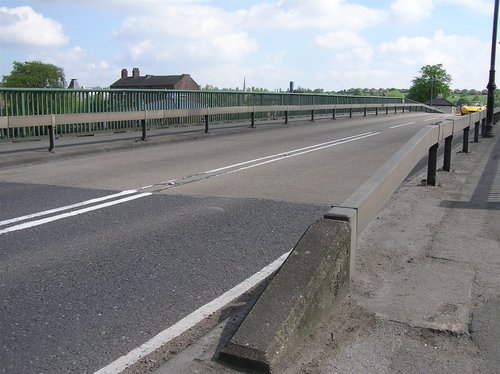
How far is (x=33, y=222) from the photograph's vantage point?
653cm

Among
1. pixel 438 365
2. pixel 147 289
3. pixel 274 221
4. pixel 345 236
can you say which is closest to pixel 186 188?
pixel 274 221

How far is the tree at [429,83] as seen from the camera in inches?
6220

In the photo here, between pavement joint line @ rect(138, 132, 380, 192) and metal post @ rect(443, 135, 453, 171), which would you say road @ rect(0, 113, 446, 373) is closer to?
pavement joint line @ rect(138, 132, 380, 192)

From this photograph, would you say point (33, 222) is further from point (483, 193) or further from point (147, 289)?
point (483, 193)

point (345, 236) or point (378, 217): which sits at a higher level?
point (345, 236)

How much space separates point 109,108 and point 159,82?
10878 centimetres

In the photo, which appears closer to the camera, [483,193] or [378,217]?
[378,217]

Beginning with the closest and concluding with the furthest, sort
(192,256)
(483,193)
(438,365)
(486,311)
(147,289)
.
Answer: (438,365) < (486,311) < (147,289) < (192,256) < (483,193)

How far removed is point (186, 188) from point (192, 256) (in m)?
3.62

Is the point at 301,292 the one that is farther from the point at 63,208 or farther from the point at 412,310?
the point at 63,208

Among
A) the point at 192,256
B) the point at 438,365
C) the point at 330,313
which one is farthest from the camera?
the point at 192,256

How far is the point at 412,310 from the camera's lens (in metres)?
4.07

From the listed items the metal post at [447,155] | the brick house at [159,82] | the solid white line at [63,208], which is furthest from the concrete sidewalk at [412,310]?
the brick house at [159,82]

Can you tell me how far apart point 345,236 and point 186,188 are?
203 inches
